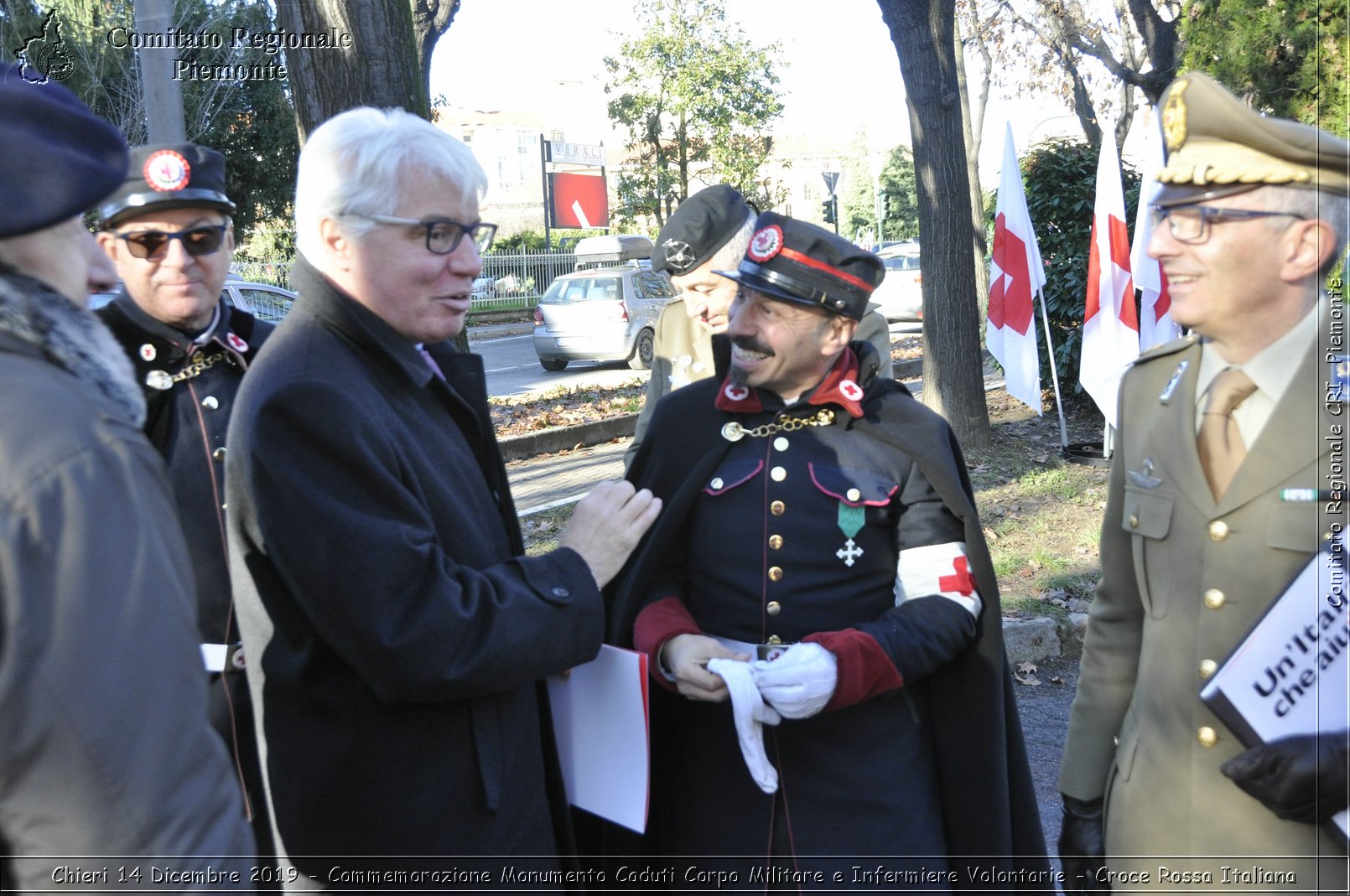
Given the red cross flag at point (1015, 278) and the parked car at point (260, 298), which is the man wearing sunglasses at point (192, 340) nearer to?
the red cross flag at point (1015, 278)

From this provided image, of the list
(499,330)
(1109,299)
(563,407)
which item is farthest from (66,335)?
(499,330)

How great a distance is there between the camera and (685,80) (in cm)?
2900

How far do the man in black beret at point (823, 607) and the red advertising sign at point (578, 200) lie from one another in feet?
143

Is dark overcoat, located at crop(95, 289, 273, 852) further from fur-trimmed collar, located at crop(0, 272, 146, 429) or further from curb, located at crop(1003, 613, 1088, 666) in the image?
curb, located at crop(1003, 613, 1088, 666)

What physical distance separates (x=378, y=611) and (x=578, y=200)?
46.1 m

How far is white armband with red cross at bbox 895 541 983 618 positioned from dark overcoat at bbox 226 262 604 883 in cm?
83

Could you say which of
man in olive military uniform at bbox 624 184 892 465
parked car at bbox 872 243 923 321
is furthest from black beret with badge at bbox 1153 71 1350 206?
parked car at bbox 872 243 923 321

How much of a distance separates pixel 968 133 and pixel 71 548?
21.9 m

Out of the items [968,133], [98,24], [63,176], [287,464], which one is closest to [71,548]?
[63,176]

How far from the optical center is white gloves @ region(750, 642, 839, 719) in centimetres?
244

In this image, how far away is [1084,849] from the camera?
8.39ft

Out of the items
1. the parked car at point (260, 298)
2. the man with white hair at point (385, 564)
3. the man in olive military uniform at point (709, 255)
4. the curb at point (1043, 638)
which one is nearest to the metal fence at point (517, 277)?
the parked car at point (260, 298)

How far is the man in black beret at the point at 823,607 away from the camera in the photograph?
263cm

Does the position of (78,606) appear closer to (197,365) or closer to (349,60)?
(197,365)
